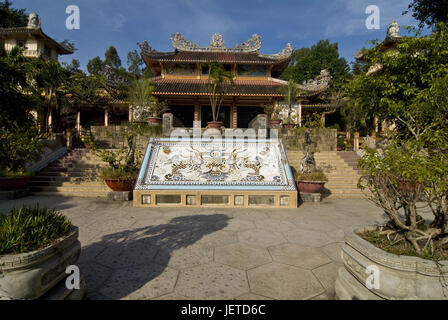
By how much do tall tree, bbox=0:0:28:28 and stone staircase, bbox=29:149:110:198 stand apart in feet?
89.7

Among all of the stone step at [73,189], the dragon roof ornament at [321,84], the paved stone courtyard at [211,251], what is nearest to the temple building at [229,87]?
the dragon roof ornament at [321,84]

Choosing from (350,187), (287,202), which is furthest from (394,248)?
(350,187)

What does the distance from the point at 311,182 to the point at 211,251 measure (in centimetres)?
421

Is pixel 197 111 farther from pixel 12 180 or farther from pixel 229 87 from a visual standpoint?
pixel 12 180

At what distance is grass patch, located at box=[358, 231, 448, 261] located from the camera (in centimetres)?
178

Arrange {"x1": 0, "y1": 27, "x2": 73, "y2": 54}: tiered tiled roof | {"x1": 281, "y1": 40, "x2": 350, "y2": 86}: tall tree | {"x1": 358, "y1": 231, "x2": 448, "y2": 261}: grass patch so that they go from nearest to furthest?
{"x1": 358, "y1": 231, "x2": 448, "y2": 261}: grass patch < {"x1": 0, "y1": 27, "x2": 73, "y2": 54}: tiered tiled roof < {"x1": 281, "y1": 40, "x2": 350, "y2": 86}: tall tree

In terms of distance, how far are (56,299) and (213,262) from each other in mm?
1571

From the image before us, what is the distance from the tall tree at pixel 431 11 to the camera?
9.26 meters

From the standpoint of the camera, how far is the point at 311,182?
620 cm

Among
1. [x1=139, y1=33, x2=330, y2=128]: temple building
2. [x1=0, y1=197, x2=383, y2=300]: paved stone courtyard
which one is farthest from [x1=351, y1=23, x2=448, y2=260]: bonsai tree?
[x1=139, y1=33, x2=330, y2=128]: temple building

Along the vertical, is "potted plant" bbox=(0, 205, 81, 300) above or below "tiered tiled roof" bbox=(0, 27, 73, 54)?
below

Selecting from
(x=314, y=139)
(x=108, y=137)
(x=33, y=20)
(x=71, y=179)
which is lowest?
(x=71, y=179)

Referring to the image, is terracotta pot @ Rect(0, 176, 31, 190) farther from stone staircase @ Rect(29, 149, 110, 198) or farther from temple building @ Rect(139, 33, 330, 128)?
temple building @ Rect(139, 33, 330, 128)

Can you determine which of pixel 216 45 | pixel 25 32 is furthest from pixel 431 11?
pixel 25 32
